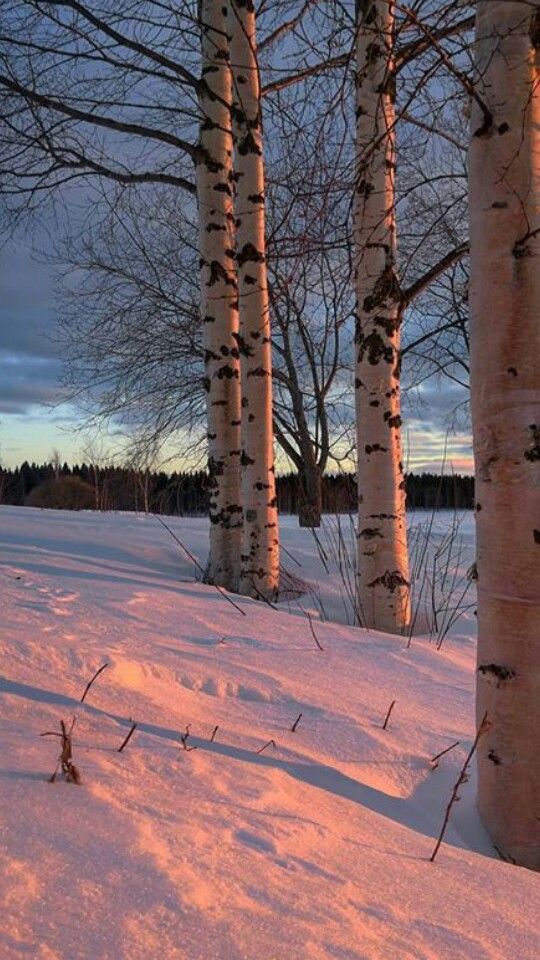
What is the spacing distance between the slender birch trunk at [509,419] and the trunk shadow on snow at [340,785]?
0.38 ft

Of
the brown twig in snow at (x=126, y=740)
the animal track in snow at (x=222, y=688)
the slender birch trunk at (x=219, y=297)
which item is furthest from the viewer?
the slender birch trunk at (x=219, y=297)

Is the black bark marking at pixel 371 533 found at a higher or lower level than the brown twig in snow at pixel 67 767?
higher

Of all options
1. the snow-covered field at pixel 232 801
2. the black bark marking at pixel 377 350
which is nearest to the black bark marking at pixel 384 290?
the black bark marking at pixel 377 350

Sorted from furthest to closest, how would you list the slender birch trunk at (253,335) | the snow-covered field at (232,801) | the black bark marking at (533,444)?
the slender birch trunk at (253,335) < the black bark marking at (533,444) < the snow-covered field at (232,801)

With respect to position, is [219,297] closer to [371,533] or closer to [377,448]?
[377,448]

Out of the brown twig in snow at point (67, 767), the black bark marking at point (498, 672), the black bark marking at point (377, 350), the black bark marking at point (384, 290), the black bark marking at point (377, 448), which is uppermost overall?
the black bark marking at point (384, 290)

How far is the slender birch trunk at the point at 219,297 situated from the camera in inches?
230

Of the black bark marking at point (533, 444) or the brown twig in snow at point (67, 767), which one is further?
the black bark marking at point (533, 444)

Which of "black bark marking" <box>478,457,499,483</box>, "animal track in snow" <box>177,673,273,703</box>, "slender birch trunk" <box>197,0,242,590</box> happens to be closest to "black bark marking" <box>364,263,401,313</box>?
"slender birch trunk" <box>197,0,242,590</box>

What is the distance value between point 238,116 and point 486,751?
5.07 meters

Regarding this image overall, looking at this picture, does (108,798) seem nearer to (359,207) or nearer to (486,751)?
(486,751)

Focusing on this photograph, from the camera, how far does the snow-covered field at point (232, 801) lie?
1168mm

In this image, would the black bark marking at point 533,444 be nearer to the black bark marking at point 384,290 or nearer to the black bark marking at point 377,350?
the black bark marking at point 377,350

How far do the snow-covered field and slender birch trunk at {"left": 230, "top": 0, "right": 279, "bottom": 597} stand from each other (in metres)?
1.75
